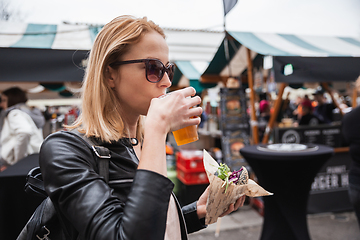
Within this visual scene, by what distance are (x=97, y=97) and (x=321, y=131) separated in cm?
538

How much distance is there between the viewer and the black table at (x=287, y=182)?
8.63 feet

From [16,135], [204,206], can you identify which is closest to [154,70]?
[204,206]

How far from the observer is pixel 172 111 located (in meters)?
0.82

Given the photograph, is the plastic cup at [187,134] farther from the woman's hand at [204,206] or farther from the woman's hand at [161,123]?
the woman's hand at [204,206]

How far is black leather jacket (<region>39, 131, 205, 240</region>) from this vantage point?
0.68 m

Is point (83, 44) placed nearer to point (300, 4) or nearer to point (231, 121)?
point (231, 121)

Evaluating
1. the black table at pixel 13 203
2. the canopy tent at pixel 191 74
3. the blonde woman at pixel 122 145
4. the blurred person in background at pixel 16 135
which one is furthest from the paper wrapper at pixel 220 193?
the canopy tent at pixel 191 74

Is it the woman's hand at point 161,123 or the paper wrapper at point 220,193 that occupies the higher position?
the woman's hand at point 161,123

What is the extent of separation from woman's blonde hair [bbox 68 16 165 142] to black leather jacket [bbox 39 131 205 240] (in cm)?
12

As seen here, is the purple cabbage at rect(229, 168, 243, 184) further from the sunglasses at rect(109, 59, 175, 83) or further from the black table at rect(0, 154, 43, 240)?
the black table at rect(0, 154, 43, 240)

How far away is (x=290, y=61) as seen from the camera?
336 centimetres

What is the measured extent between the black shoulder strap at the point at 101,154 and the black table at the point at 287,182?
7.27 ft

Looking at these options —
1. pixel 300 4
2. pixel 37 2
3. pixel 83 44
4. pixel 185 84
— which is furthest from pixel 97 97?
pixel 185 84

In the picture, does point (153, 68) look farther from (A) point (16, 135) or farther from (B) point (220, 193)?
(A) point (16, 135)
